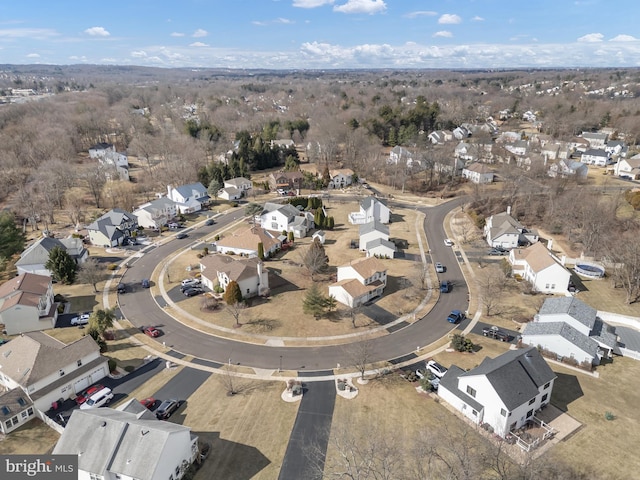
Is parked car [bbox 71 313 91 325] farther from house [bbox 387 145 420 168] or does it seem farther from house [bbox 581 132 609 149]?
house [bbox 581 132 609 149]

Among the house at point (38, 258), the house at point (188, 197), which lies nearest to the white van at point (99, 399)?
the house at point (38, 258)

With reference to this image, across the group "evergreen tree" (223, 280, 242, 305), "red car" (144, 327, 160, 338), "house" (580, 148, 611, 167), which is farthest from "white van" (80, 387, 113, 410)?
"house" (580, 148, 611, 167)

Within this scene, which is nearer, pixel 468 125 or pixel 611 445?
Result: pixel 611 445

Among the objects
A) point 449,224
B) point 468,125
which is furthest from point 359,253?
point 468,125

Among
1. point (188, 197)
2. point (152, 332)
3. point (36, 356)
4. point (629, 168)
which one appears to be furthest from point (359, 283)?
point (629, 168)

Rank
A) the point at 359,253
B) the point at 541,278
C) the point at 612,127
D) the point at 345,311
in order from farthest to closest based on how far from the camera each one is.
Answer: the point at 612,127 < the point at 359,253 < the point at 541,278 < the point at 345,311

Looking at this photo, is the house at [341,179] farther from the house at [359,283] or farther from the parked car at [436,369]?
the parked car at [436,369]

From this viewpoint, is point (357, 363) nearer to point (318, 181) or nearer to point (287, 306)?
point (287, 306)
